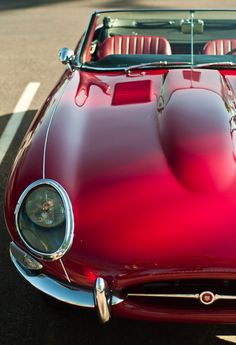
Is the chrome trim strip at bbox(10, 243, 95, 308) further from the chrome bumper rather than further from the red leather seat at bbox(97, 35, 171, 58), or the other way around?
the red leather seat at bbox(97, 35, 171, 58)

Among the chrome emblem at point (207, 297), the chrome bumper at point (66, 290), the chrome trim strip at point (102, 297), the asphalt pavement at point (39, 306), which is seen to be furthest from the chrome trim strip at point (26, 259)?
the chrome emblem at point (207, 297)

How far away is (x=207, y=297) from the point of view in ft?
7.52

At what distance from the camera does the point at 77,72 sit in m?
3.68

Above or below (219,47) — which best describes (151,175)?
below

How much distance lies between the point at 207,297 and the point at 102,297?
0.41m

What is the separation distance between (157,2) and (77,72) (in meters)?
8.64

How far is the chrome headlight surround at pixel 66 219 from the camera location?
7.60 ft

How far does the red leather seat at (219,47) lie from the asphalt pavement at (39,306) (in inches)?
65.4

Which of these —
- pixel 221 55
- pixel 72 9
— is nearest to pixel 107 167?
pixel 221 55

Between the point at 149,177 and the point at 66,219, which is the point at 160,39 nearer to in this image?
the point at 149,177

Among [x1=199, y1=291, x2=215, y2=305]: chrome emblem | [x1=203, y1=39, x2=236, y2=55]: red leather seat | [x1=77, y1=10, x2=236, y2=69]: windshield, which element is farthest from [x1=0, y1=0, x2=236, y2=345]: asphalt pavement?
[x1=203, y1=39, x2=236, y2=55]: red leather seat

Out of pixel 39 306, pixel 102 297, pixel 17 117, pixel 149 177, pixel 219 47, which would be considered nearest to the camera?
pixel 102 297

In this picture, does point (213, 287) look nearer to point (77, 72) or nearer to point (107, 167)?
point (107, 167)

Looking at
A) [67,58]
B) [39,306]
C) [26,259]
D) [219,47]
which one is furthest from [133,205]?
[219,47]
